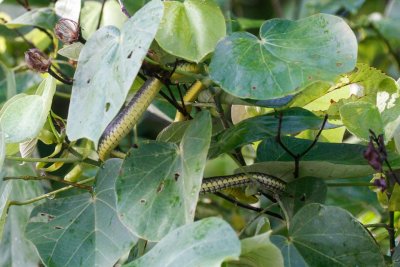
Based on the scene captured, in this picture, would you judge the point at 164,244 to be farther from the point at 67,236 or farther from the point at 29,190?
the point at 29,190

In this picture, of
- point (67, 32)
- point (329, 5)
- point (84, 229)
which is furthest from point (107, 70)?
point (329, 5)

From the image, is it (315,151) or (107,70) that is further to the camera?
(315,151)

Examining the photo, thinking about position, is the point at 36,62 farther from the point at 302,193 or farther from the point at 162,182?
the point at 302,193

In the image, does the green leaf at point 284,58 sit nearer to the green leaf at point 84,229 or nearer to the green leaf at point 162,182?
the green leaf at point 162,182

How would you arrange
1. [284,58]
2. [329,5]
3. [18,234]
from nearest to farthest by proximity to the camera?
[284,58], [18,234], [329,5]

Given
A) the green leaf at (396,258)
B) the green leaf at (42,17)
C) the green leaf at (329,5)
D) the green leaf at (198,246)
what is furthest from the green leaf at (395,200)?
the green leaf at (329,5)

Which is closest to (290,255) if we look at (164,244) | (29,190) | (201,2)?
(164,244)

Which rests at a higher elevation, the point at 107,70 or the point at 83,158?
the point at 107,70
